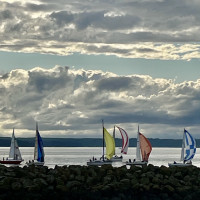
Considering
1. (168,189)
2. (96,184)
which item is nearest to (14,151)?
(96,184)

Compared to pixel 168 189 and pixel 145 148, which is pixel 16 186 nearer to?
pixel 168 189

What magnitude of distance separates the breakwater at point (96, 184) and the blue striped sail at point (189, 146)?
203ft

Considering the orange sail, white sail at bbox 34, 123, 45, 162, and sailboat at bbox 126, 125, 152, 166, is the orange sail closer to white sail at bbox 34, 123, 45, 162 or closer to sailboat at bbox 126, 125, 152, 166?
sailboat at bbox 126, 125, 152, 166

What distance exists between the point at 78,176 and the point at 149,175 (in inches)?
237

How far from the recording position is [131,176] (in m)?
44.1

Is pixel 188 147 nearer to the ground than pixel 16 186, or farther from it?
farther from it

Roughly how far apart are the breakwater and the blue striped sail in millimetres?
61961

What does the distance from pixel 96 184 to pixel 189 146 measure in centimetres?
7465

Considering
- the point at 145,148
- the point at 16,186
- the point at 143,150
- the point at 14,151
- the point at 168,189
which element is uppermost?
the point at 145,148

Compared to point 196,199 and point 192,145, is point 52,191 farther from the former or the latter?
point 192,145

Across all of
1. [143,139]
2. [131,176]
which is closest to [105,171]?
[131,176]

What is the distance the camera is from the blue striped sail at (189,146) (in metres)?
109

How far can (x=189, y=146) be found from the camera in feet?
375

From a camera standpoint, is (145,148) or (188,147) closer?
(188,147)
